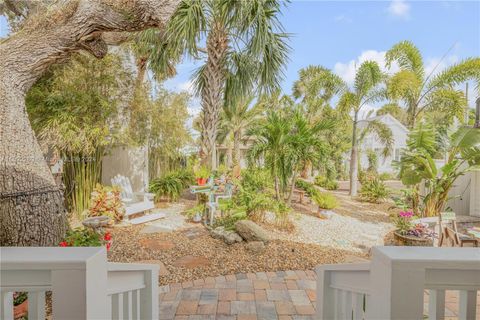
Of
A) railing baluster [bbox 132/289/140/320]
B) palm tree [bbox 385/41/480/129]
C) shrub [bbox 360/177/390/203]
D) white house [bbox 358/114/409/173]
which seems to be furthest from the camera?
white house [bbox 358/114/409/173]

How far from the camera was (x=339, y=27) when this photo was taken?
5.63 meters

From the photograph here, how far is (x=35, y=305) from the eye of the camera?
34.6 inches

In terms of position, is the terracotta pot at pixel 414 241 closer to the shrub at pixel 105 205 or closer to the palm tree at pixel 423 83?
the palm tree at pixel 423 83

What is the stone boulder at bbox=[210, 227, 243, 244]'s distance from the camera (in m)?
4.50

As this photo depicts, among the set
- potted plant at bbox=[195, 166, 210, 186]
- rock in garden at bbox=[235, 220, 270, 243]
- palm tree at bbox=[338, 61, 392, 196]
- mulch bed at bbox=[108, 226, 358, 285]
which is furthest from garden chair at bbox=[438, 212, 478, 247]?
palm tree at bbox=[338, 61, 392, 196]

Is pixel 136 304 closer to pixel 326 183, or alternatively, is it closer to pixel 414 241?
pixel 414 241

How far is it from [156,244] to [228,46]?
4916mm

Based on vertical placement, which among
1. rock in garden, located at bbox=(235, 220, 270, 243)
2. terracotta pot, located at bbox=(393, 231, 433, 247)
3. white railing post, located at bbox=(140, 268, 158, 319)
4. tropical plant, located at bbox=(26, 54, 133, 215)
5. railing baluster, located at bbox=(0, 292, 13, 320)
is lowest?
terracotta pot, located at bbox=(393, 231, 433, 247)

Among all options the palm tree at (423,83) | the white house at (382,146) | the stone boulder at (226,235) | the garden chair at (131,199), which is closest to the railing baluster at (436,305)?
the stone boulder at (226,235)

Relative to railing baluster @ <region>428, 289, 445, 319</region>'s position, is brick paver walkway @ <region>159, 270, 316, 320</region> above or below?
below

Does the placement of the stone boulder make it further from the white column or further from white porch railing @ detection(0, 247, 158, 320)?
the white column

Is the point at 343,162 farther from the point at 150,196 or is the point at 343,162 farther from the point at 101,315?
the point at 101,315

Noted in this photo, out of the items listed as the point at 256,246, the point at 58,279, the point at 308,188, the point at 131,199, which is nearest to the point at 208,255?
the point at 256,246

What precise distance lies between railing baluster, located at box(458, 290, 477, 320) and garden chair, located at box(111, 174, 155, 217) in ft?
20.0
